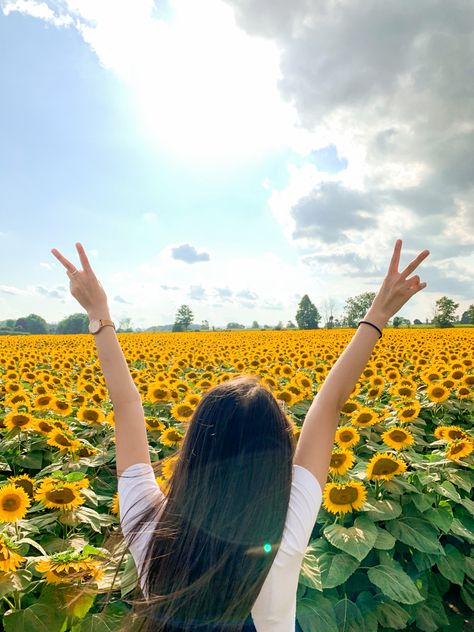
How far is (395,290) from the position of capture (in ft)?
7.21

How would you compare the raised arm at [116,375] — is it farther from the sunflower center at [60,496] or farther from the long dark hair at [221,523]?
the sunflower center at [60,496]

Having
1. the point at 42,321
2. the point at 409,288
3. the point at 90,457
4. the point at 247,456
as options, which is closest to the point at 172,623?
the point at 247,456

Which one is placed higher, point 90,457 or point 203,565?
point 203,565

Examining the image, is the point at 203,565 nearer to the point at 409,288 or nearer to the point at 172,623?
the point at 172,623

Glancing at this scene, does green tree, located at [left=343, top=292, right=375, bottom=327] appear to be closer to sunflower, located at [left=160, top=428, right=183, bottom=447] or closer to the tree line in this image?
the tree line

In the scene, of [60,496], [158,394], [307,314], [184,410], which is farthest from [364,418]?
[307,314]

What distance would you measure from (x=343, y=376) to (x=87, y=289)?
4.23ft

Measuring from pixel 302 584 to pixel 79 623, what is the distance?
1.23 meters

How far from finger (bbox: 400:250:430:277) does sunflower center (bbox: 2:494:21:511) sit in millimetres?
2422

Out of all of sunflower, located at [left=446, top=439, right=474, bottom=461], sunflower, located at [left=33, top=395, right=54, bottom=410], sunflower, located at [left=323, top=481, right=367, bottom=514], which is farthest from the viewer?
sunflower, located at [left=33, top=395, right=54, bottom=410]

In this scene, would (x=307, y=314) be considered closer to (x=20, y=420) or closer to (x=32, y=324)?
(x=32, y=324)

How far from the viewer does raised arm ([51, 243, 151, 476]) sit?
75.9 inches

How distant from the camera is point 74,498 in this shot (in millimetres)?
2762

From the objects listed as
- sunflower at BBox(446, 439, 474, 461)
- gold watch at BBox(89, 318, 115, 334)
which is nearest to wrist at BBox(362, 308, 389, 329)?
gold watch at BBox(89, 318, 115, 334)
